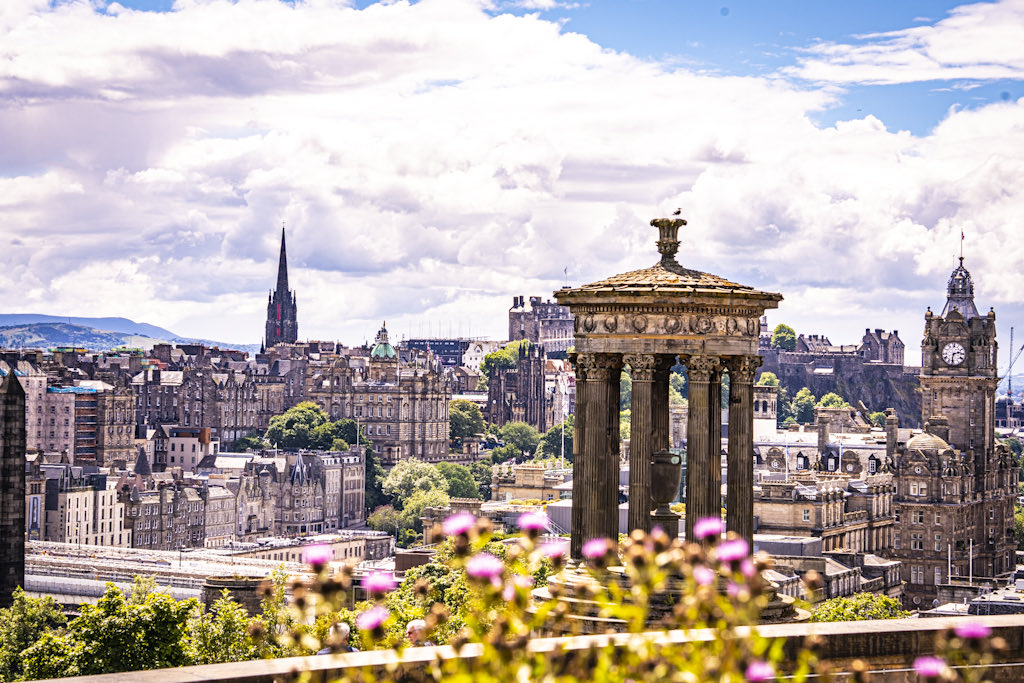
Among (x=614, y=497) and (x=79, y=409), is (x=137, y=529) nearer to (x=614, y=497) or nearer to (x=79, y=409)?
(x=79, y=409)

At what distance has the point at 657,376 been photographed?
2128 cm

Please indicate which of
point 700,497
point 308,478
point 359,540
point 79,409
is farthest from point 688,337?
point 79,409

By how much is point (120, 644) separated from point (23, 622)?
32.5 m

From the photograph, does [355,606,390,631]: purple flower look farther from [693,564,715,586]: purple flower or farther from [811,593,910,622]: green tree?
[811,593,910,622]: green tree

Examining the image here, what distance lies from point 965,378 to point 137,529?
6454 centimetres

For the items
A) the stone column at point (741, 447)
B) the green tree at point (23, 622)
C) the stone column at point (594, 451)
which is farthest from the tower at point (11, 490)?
the stone column at point (741, 447)

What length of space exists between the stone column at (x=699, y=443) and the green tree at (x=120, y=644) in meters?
21.1

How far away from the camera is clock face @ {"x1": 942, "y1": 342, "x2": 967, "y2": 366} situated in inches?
5281

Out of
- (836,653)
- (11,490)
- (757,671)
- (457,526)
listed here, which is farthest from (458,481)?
(757,671)

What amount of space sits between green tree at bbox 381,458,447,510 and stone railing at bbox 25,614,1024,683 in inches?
6223

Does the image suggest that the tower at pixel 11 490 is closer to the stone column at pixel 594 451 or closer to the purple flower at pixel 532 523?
the stone column at pixel 594 451

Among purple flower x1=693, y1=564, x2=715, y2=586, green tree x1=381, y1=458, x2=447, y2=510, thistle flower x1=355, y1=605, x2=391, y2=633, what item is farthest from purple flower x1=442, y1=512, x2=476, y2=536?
green tree x1=381, y1=458, x2=447, y2=510

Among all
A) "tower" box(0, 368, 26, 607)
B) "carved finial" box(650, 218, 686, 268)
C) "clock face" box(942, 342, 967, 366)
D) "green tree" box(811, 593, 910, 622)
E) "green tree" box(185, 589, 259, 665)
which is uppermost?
"clock face" box(942, 342, 967, 366)

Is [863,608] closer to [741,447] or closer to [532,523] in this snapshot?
[741,447]
